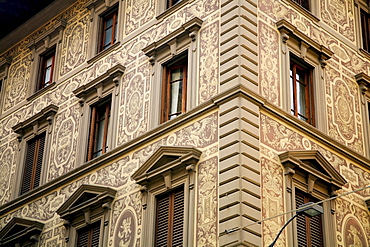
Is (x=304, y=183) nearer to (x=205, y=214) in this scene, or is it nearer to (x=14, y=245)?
(x=205, y=214)

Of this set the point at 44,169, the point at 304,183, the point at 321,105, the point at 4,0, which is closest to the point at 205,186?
the point at 304,183

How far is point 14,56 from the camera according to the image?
101 ft

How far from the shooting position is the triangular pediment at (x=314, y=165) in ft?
67.0

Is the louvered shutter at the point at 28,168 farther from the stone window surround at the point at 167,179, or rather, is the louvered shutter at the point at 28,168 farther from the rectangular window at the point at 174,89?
the rectangular window at the point at 174,89

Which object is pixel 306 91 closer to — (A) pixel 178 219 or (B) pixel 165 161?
(B) pixel 165 161

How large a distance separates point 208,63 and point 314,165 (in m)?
3.72

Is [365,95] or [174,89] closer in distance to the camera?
[174,89]

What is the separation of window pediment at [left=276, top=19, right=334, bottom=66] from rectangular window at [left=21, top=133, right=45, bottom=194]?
344 inches

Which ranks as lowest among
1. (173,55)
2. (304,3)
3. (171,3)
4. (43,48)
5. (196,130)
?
(196,130)

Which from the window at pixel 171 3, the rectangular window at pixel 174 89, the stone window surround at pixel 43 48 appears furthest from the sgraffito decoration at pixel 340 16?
the stone window surround at pixel 43 48

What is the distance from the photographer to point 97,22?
→ 1065 inches

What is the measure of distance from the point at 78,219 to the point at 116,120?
2.96m

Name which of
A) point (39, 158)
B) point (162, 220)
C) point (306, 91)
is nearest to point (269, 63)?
point (306, 91)

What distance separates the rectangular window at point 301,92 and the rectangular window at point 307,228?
2.38 metres
